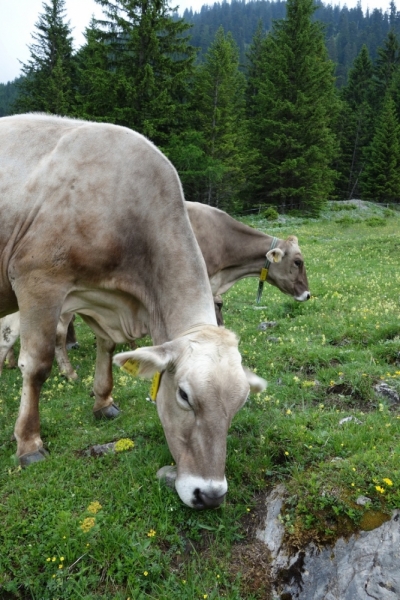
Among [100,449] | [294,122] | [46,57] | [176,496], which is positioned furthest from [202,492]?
[46,57]

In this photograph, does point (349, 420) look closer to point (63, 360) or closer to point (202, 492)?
point (202, 492)

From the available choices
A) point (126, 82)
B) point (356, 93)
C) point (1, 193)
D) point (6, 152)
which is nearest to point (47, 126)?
point (6, 152)

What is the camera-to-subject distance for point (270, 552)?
388cm

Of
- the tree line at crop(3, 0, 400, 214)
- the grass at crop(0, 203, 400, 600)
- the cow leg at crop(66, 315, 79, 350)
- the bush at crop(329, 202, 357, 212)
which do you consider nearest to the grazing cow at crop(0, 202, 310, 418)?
the cow leg at crop(66, 315, 79, 350)

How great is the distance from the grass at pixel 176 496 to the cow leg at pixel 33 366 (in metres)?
0.21

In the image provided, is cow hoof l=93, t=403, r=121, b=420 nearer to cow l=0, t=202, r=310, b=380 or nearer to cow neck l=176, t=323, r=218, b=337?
cow neck l=176, t=323, r=218, b=337

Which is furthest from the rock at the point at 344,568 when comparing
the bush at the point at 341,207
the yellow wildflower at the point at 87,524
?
the bush at the point at 341,207

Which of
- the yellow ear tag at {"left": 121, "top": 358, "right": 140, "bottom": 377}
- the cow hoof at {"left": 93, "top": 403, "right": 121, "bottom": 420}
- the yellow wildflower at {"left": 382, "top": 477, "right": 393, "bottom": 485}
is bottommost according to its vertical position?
the cow hoof at {"left": 93, "top": 403, "right": 121, "bottom": 420}

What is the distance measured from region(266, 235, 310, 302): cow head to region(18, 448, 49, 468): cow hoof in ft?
22.8

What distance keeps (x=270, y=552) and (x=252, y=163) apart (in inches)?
1725

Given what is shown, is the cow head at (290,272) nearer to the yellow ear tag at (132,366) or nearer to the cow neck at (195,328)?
the cow neck at (195,328)

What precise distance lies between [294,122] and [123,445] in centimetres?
Answer: 4309

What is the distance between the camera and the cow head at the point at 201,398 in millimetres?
3600

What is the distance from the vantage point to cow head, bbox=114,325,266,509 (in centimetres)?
360
